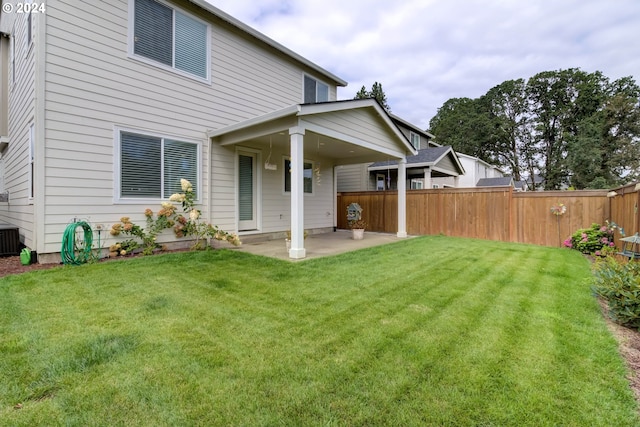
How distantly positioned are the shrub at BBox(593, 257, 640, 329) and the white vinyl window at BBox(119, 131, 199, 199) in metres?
7.24

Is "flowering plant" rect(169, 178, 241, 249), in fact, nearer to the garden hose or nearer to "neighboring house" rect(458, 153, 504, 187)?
the garden hose

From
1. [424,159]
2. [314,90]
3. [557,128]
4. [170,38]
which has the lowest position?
[424,159]

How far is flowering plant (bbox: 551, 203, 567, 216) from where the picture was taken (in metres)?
8.08

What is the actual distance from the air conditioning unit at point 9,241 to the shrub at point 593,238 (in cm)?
1319

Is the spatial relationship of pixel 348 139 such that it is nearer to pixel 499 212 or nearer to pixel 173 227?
pixel 173 227

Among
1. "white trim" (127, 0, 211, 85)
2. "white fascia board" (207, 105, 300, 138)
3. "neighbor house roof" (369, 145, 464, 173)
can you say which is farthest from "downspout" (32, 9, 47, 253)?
"neighbor house roof" (369, 145, 464, 173)

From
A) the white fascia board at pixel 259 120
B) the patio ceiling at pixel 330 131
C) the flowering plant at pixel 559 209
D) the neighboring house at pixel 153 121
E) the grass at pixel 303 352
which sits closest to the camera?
the grass at pixel 303 352

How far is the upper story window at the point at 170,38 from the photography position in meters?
6.06

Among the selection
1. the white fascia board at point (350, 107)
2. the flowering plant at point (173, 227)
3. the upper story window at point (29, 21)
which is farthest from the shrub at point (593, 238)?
the upper story window at point (29, 21)

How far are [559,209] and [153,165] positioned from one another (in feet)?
34.1

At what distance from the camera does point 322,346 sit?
2.49m

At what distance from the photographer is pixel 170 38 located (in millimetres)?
6484

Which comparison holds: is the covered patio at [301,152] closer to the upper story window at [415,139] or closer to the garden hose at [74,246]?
the garden hose at [74,246]

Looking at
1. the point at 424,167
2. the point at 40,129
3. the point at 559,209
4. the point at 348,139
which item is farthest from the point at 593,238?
the point at 40,129
